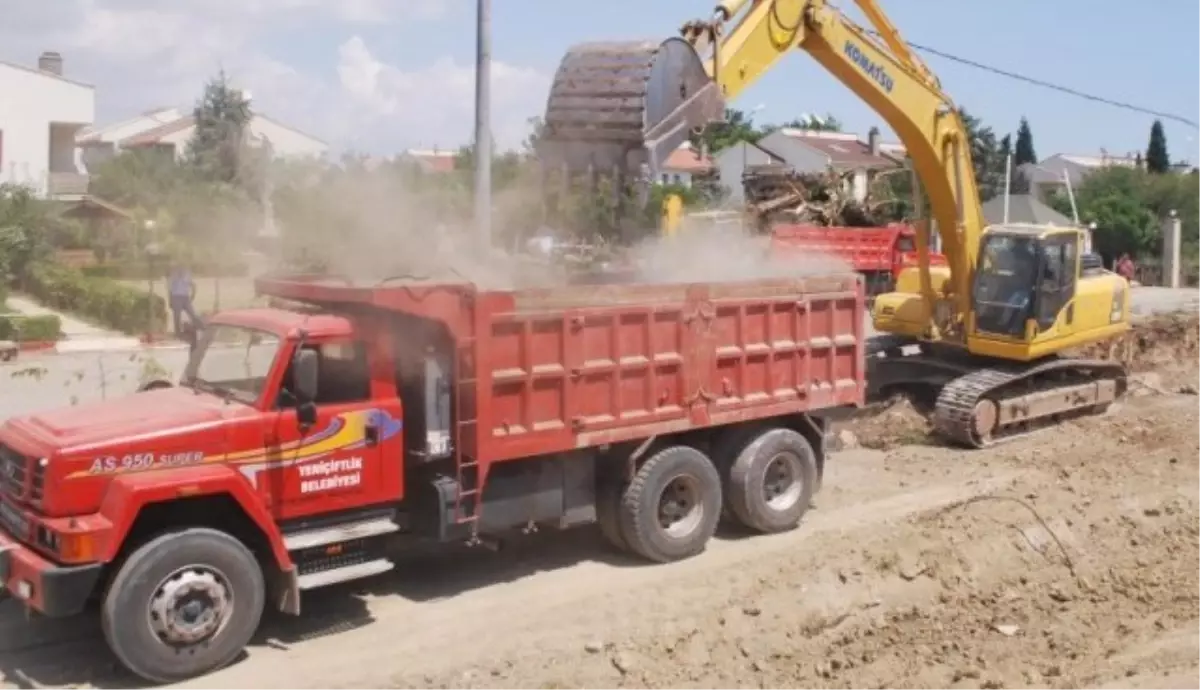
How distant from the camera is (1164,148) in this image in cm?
8025

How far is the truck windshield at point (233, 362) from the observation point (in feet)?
29.2

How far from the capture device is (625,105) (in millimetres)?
10789

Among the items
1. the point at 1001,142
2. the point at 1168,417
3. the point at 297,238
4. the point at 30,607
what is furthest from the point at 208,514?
the point at 1001,142

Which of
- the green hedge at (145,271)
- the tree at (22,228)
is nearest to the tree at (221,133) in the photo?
the green hedge at (145,271)

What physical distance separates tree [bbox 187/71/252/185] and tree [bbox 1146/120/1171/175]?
6294 cm

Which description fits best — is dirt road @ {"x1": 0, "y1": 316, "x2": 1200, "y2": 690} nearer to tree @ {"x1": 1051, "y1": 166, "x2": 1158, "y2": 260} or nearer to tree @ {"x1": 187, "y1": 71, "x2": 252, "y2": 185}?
tree @ {"x1": 187, "y1": 71, "x2": 252, "y2": 185}

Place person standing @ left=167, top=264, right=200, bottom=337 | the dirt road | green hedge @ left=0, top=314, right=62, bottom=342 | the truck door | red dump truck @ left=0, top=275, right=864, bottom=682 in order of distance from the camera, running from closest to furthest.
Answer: red dump truck @ left=0, top=275, right=864, bottom=682 → the dirt road → the truck door → person standing @ left=167, top=264, right=200, bottom=337 → green hedge @ left=0, top=314, right=62, bottom=342

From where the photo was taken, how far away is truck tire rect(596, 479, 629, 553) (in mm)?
10633

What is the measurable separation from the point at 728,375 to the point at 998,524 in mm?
2760

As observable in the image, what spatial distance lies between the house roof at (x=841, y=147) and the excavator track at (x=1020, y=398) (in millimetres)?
51271

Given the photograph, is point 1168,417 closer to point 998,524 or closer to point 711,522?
point 998,524

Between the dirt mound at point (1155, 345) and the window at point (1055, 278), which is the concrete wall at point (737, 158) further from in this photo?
the window at point (1055, 278)

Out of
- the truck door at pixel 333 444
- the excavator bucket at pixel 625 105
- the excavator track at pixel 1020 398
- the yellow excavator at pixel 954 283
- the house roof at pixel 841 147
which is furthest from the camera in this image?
the house roof at pixel 841 147

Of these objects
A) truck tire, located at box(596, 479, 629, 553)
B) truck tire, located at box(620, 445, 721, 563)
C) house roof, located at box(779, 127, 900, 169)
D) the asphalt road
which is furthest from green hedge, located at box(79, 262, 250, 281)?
house roof, located at box(779, 127, 900, 169)
